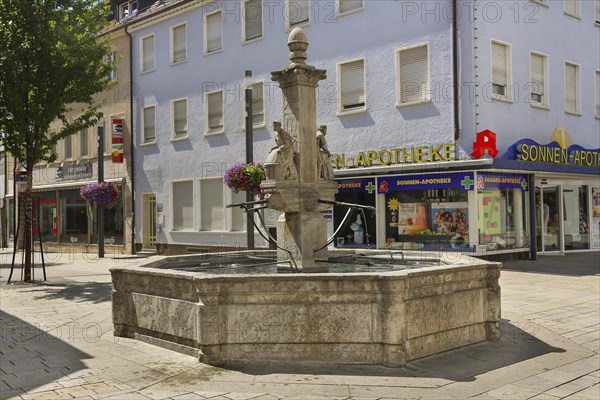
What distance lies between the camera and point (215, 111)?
80.1ft

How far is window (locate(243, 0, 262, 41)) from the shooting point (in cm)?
2281

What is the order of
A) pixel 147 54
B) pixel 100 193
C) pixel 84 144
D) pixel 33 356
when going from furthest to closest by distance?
pixel 84 144, pixel 147 54, pixel 100 193, pixel 33 356

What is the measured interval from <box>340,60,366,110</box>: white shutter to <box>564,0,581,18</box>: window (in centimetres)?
723

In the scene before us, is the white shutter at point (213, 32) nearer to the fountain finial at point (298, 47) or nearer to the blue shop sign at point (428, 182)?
the blue shop sign at point (428, 182)

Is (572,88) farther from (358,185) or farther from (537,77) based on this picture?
(358,185)

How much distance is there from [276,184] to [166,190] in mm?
18706

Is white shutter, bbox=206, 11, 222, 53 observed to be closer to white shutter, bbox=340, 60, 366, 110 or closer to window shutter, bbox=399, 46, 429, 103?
white shutter, bbox=340, 60, 366, 110

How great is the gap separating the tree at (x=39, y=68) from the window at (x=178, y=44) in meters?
9.92

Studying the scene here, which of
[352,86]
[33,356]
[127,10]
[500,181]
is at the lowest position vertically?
[33,356]

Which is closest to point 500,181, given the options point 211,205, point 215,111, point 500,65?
point 500,65

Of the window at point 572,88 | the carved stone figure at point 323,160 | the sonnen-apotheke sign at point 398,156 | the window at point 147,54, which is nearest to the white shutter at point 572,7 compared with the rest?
the window at point 572,88

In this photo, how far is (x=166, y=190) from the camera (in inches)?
1027

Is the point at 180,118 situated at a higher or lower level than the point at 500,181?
higher

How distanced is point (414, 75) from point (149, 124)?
1298 cm
